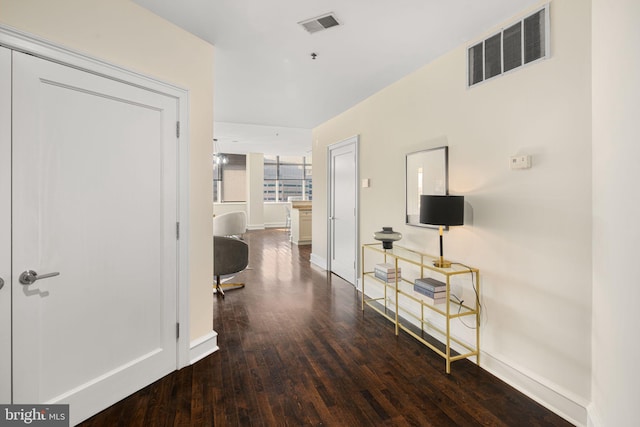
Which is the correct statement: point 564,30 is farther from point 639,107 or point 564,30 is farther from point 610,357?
point 610,357

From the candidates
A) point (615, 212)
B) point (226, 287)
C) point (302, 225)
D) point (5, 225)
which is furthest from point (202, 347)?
point (302, 225)

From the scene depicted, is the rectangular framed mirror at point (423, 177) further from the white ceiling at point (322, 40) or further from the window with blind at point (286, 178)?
the window with blind at point (286, 178)

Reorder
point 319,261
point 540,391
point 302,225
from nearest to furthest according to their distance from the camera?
point 540,391
point 319,261
point 302,225

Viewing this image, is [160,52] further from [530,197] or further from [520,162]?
[530,197]

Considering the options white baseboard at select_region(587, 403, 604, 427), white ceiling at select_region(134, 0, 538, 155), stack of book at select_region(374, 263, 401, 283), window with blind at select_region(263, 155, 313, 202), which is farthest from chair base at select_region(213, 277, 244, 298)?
window with blind at select_region(263, 155, 313, 202)

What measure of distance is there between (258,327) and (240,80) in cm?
263

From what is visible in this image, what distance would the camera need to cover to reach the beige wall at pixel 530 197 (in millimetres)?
1827

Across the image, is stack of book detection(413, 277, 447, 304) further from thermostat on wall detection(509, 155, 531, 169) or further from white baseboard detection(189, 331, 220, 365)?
white baseboard detection(189, 331, 220, 365)

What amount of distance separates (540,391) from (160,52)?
3.42 meters

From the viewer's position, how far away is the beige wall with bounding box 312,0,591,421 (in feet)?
5.99

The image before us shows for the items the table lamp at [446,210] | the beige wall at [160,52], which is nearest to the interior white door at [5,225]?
the beige wall at [160,52]

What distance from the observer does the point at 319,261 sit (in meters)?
5.83

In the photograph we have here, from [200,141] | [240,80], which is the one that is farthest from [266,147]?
[200,141]

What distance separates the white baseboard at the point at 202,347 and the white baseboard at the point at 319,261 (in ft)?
9.90
